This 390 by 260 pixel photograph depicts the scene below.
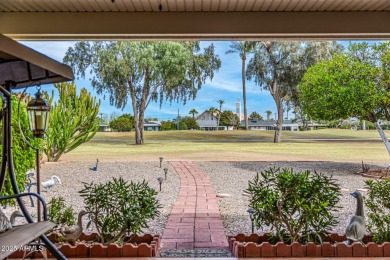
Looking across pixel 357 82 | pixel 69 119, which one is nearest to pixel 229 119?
pixel 357 82

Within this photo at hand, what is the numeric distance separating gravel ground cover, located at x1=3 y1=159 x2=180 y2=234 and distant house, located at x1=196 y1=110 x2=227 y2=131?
1.10 meters

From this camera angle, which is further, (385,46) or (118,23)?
(385,46)

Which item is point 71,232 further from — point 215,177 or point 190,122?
point 215,177

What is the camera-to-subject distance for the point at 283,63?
4.82m

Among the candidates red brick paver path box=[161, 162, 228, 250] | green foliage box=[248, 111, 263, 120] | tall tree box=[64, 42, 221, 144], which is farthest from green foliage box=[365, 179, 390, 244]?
tall tree box=[64, 42, 221, 144]

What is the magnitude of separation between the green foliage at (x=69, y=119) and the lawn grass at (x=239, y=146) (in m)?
1.40

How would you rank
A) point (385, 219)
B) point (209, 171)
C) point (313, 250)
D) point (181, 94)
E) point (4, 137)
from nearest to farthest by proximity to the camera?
point (4, 137) → point (313, 250) → point (385, 219) → point (181, 94) → point (209, 171)

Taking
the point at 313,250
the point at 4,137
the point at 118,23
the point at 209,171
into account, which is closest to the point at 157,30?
the point at 118,23

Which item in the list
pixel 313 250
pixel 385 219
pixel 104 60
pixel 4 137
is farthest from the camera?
pixel 104 60

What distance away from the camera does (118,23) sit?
108 inches

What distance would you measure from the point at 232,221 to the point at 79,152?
2555 millimetres

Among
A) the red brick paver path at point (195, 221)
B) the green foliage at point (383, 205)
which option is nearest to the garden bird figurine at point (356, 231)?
the green foliage at point (383, 205)

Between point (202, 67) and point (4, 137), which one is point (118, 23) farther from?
point (202, 67)

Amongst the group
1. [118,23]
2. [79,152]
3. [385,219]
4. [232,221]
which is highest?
[118,23]
